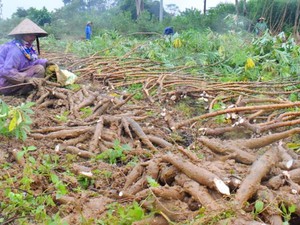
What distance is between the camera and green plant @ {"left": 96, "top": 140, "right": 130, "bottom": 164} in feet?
10.3

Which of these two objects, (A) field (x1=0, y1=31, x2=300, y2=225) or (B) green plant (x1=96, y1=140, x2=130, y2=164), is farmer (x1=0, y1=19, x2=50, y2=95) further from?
(B) green plant (x1=96, y1=140, x2=130, y2=164)

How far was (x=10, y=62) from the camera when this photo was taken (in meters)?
4.76

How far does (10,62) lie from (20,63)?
18 cm

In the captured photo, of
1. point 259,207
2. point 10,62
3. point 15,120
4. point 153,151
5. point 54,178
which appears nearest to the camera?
point 259,207

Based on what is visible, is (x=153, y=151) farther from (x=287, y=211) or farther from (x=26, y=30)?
(x=26, y=30)

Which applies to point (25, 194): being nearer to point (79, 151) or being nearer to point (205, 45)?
point (79, 151)

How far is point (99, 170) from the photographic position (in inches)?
114

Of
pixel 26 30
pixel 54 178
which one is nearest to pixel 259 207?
pixel 54 178

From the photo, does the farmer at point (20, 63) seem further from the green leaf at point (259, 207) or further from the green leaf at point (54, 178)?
the green leaf at point (259, 207)

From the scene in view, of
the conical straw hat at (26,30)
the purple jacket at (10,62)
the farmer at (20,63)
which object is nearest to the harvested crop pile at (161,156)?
the farmer at (20,63)

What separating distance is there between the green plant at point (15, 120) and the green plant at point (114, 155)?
0.61 m

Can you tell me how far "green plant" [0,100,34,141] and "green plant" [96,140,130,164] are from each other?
0.61 meters

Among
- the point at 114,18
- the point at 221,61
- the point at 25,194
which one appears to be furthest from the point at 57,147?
the point at 114,18

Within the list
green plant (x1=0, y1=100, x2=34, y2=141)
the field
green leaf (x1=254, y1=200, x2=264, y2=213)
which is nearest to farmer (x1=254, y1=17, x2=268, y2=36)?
the field
